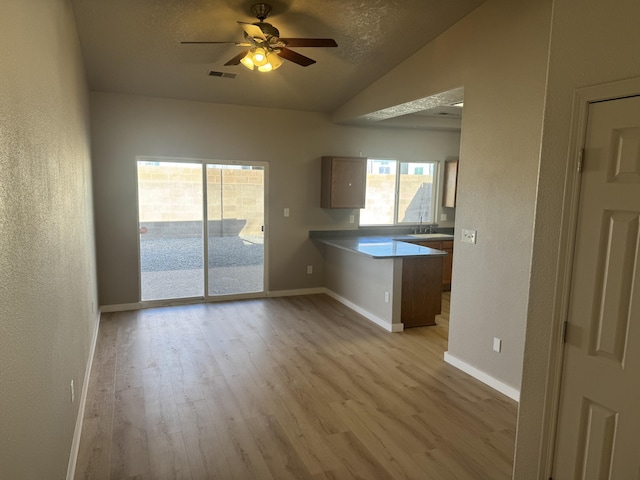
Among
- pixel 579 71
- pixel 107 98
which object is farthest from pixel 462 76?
pixel 107 98

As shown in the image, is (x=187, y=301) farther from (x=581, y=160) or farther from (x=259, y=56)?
(x=581, y=160)

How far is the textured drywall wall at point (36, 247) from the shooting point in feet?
4.21

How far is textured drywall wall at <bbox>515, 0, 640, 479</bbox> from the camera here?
5.29 feet

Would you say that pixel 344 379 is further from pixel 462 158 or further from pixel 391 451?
pixel 462 158

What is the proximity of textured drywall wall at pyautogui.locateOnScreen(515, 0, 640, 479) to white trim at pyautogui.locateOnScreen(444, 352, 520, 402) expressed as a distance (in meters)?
1.34

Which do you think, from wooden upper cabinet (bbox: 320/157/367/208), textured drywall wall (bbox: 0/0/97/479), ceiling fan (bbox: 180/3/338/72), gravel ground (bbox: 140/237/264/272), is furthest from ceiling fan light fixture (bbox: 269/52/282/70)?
gravel ground (bbox: 140/237/264/272)

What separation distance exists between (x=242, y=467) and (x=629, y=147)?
2449mm

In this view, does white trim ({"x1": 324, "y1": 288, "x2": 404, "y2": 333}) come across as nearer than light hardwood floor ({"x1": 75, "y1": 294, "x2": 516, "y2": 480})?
No

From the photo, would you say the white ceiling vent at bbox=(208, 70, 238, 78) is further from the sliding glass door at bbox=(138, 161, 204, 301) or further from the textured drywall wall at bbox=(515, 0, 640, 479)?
the textured drywall wall at bbox=(515, 0, 640, 479)

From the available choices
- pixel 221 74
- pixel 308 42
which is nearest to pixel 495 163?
pixel 308 42

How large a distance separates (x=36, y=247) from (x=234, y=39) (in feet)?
9.60

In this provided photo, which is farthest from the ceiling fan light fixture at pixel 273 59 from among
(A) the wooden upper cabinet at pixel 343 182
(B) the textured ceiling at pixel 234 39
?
(A) the wooden upper cabinet at pixel 343 182

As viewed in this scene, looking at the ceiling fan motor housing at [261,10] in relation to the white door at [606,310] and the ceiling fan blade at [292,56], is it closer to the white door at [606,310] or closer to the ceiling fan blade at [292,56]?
the ceiling fan blade at [292,56]

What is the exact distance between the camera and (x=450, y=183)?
7.07 meters
